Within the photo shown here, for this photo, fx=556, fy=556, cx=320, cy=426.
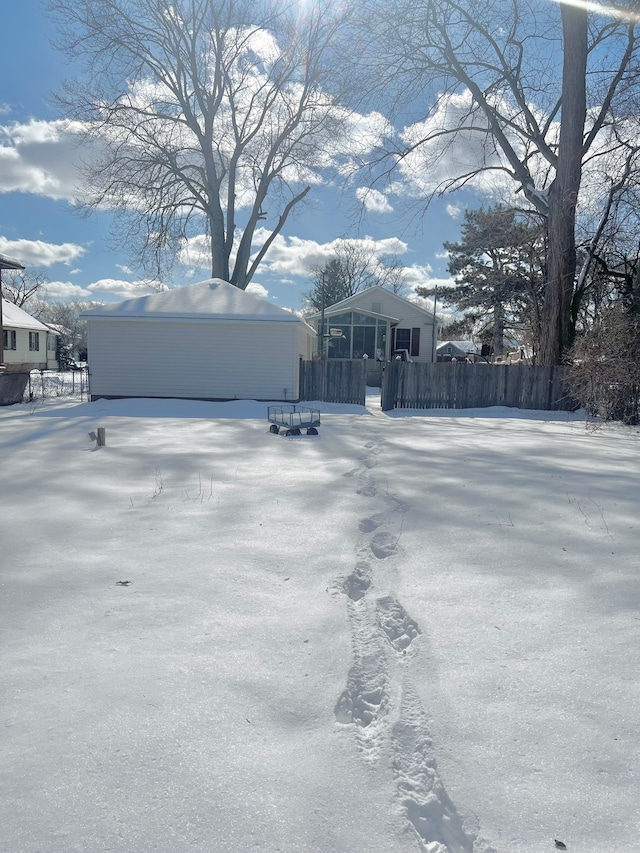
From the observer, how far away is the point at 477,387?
1692 centimetres

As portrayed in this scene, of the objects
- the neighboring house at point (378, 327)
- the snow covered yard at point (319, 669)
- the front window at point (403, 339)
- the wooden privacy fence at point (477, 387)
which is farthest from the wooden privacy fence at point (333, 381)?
the front window at point (403, 339)

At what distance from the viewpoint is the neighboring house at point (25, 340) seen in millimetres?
35688

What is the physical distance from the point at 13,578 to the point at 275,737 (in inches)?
85.7

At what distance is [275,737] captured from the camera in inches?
80.0

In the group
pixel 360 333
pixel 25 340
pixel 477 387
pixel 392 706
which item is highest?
pixel 360 333

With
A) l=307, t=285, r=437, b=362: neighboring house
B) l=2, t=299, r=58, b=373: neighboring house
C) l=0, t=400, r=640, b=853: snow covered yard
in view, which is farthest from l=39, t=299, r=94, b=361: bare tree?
l=0, t=400, r=640, b=853: snow covered yard

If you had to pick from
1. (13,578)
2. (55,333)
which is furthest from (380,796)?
(55,333)

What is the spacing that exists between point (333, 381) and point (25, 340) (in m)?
30.2

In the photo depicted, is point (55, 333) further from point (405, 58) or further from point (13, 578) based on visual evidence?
point (13, 578)

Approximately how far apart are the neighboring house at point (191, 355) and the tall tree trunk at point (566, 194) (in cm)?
766

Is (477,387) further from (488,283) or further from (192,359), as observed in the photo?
(488,283)

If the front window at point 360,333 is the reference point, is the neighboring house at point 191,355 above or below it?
below

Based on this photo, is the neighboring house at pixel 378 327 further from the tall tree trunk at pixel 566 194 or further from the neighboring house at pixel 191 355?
the tall tree trunk at pixel 566 194

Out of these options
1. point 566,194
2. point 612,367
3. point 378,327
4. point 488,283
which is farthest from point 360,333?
point 612,367
